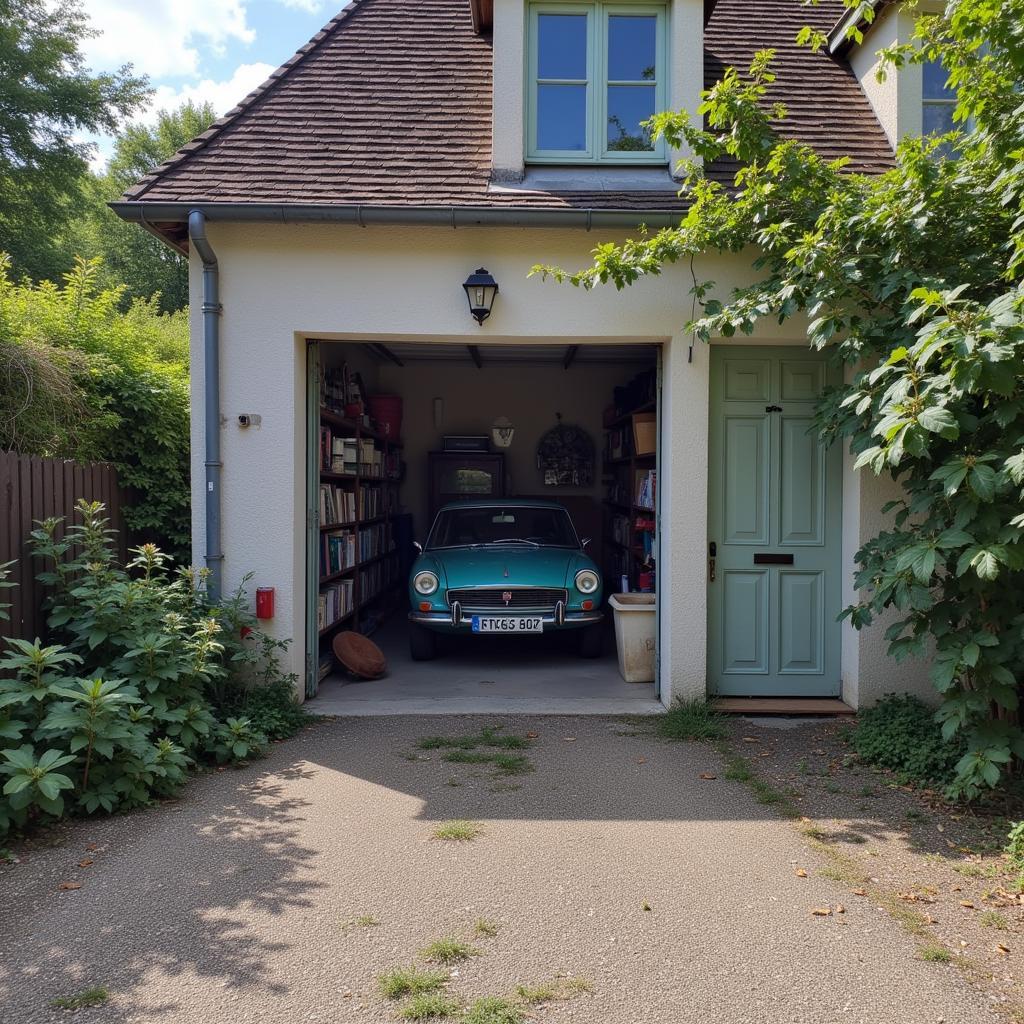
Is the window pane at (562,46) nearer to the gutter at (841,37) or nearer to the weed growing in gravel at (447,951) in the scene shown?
the gutter at (841,37)

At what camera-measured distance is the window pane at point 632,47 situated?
620 centimetres

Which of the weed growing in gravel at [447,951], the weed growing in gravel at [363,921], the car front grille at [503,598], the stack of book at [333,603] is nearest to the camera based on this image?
the weed growing in gravel at [447,951]

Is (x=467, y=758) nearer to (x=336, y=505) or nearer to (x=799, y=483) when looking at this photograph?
(x=799, y=483)

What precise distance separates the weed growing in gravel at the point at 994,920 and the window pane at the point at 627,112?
5.41 m

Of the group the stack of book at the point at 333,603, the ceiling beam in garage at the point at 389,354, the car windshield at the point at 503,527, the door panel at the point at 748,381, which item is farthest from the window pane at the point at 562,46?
the stack of book at the point at 333,603

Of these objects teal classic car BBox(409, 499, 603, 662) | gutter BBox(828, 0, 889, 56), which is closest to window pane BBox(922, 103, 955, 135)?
gutter BBox(828, 0, 889, 56)

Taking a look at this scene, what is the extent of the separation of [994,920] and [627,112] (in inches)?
225

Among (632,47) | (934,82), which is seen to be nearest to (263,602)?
(632,47)

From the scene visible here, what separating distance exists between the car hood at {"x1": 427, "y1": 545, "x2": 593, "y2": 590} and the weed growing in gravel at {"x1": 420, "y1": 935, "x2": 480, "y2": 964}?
4.34 m

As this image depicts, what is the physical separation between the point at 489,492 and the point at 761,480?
→ 6068 mm

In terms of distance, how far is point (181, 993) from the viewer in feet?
8.41

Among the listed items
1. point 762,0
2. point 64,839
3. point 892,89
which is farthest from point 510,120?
point 64,839

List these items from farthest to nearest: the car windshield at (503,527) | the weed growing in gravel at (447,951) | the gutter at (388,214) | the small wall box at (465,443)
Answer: the small wall box at (465,443)
the car windshield at (503,527)
the gutter at (388,214)
the weed growing in gravel at (447,951)

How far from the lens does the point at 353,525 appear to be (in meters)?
8.32
